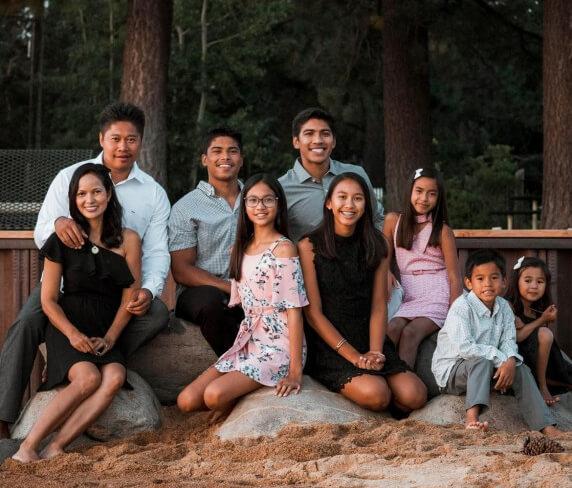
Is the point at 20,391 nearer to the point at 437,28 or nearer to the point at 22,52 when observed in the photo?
the point at 437,28

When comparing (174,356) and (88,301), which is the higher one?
(88,301)

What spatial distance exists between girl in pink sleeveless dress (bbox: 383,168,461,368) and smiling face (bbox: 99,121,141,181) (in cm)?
164

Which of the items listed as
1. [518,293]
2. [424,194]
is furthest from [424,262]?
[518,293]

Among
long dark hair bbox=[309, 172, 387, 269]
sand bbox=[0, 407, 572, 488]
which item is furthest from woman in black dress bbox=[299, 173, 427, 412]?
sand bbox=[0, 407, 572, 488]

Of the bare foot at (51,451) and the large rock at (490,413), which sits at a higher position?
the large rock at (490,413)

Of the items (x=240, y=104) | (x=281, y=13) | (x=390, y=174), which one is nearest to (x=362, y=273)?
(x=390, y=174)

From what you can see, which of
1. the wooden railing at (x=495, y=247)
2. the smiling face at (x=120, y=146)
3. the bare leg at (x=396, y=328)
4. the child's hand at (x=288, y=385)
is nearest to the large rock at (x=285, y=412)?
the child's hand at (x=288, y=385)

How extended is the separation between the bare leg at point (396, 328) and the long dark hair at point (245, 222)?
912 millimetres

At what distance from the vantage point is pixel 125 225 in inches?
271

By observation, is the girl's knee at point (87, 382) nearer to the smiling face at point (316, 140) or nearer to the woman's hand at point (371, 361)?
the woman's hand at point (371, 361)

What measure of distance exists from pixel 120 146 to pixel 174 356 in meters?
1.27

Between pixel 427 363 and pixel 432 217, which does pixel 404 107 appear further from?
pixel 427 363

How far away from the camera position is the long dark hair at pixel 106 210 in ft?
21.1

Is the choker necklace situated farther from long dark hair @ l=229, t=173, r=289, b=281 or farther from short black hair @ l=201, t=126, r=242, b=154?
short black hair @ l=201, t=126, r=242, b=154
